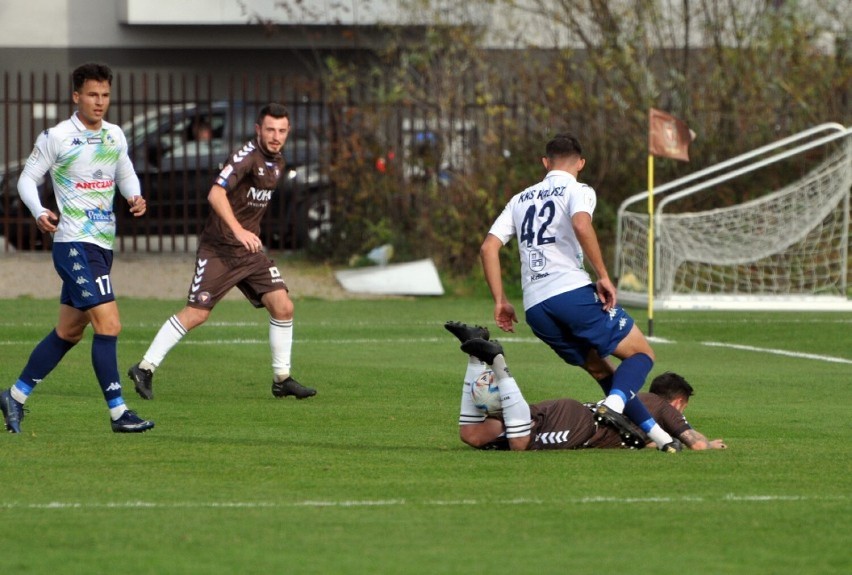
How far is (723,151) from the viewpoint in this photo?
2534cm

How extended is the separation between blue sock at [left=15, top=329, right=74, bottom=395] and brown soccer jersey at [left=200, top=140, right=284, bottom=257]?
2.44 metres

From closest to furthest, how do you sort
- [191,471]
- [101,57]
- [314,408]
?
[191,471]
[314,408]
[101,57]

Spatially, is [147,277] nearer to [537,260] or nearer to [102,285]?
[102,285]

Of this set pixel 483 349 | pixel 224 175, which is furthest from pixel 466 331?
pixel 224 175

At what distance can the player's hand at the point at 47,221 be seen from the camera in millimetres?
9148

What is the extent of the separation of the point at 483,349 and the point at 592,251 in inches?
30.5

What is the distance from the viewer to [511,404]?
29.2ft

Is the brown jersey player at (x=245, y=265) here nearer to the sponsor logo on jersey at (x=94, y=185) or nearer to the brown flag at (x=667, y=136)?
the sponsor logo on jersey at (x=94, y=185)

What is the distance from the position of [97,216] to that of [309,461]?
1983 millimetres

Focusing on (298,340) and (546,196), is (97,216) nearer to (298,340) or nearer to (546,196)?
(546,196)

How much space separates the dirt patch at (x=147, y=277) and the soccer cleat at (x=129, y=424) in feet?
42.3

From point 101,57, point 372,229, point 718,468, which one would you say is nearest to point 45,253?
point 372,229

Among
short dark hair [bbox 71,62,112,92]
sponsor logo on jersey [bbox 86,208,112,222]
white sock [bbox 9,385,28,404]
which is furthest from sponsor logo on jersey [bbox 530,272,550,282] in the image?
white sock [bbox 9,385,28,404]

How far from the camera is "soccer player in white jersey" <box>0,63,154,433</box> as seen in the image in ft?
30.9
